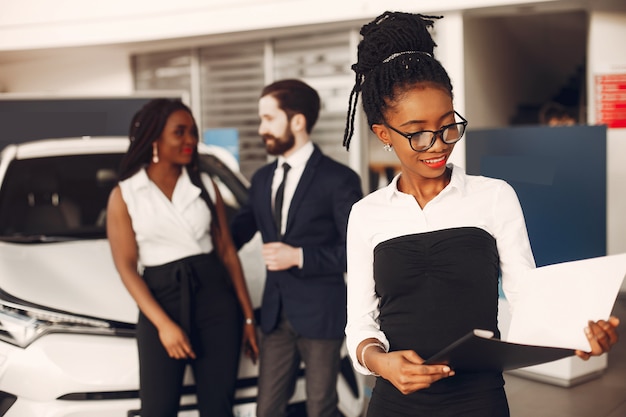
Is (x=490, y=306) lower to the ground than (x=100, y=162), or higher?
lower

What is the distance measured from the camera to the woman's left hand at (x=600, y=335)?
1421mm

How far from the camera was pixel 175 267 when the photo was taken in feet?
9.77

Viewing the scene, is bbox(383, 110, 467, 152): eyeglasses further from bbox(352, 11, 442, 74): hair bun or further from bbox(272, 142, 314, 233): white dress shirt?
bbox(272, 142, 314, 233): white dress shirt

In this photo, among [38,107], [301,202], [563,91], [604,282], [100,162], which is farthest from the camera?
[563,91]

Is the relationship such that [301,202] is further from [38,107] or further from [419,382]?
[38,107]

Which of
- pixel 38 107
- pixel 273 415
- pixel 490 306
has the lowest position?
pixel 273 415

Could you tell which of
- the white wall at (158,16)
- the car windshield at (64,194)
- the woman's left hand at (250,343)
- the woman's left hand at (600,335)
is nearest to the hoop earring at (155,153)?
the woman's left hand at (250,343)

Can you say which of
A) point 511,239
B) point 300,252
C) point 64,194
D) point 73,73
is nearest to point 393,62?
point 511,239

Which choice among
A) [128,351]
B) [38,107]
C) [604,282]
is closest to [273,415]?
[128,351]

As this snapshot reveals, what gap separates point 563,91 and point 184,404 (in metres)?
11.2

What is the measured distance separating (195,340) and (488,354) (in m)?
1.71

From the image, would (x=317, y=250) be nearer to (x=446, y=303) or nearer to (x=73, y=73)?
(x=446, y=303)

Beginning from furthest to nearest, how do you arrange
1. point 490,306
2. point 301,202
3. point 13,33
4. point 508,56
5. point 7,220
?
point 508,56 < point 13,33 < point 7,220 < point 301,202 < point 490,306

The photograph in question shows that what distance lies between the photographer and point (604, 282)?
1463 millimetres
